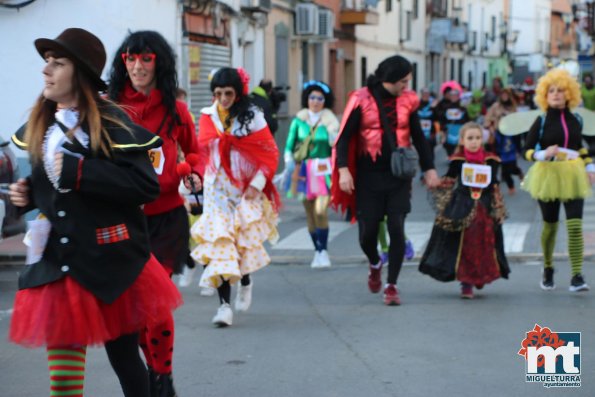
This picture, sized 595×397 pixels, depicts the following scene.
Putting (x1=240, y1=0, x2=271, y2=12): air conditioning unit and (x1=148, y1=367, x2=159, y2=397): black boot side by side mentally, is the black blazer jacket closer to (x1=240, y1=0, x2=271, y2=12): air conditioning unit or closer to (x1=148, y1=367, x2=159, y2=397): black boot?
(x1=148, y1=367, x2=159, y2=397): black boot

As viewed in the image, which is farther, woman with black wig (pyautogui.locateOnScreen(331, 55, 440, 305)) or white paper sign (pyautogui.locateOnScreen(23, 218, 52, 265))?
woman with black wig (pyautogui.locateOnScreen(331, 55, 440, 305))

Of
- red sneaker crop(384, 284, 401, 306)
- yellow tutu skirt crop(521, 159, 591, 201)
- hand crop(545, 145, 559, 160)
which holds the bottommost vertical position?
red sneaker crop(384, 284, 401, 306)

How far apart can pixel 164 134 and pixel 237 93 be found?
191cm

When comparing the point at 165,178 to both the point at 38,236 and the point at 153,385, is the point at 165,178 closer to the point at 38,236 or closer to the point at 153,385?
the point at 153,385

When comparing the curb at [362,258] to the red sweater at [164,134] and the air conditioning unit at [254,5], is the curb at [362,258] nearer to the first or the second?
the red sweater at [164,134]

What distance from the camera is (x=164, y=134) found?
237 inches

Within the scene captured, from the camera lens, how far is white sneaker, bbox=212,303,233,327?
777 cm

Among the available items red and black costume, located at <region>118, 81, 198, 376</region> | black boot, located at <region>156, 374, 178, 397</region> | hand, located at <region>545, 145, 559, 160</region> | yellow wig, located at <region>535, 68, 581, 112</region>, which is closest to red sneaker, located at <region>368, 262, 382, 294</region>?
hand, located at <region>545, 145, 559, 160</region>

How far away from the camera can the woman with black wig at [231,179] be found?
308 inches

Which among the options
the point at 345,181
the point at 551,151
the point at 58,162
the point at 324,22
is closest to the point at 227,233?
the point at 345,181

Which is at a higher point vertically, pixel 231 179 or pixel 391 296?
pixel 231 179

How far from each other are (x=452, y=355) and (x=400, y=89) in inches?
98.0

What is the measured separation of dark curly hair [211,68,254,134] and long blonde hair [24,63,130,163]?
3.38 m

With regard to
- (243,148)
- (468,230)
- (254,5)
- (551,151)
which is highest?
(254,5)
